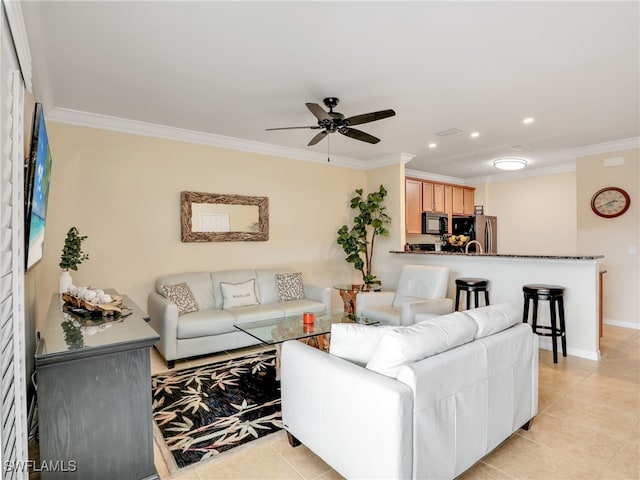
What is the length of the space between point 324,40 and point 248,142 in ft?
8.81

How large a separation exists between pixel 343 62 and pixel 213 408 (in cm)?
280

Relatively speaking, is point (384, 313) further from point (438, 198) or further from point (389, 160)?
point (438, 198)

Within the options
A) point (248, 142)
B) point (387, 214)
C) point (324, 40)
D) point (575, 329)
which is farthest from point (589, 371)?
point (248, 142)

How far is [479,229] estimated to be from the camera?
7016 mm

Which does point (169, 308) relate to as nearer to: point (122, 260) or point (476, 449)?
point (122, 260)

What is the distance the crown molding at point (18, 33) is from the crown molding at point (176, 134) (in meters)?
1.60

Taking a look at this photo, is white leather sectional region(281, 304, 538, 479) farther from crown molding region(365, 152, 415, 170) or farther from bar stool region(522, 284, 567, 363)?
Answer: crown molding region(365, 152, 415, 170)

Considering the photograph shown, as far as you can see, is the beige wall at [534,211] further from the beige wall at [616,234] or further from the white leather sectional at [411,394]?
the white leather sectional at [411,394]

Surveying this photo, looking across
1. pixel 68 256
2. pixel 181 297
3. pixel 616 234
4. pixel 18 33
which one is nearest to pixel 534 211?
pixel 616 234

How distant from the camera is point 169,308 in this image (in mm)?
3523

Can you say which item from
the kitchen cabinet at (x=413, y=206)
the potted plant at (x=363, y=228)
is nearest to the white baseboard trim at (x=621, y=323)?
the kitchen cabinet at (x=413, y=206)

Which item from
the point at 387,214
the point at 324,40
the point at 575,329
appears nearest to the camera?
the point at 324,40

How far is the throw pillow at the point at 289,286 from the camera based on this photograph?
15.5 feet

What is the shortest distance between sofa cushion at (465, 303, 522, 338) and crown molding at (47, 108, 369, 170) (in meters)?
3.75
